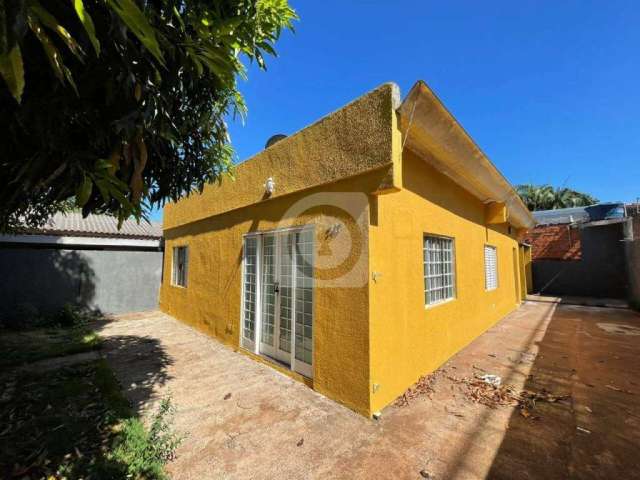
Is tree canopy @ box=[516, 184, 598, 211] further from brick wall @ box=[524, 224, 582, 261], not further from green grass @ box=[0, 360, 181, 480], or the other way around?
green grass @ box=[0, 360, 181, 480]

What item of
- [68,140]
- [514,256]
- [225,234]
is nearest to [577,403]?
[68,140]

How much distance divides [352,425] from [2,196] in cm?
481

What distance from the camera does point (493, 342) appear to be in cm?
736

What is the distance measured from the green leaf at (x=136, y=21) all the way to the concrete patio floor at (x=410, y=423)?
3.70 metres

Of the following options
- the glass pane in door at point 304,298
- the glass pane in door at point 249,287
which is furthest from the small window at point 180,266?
the glass pane in door at point 304,298

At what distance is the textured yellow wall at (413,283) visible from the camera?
4129mm

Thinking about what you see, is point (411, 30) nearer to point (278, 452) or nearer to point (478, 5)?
point (478, 5)

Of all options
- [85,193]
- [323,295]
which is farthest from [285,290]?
[85,193]

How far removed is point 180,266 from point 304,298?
24.7 feet

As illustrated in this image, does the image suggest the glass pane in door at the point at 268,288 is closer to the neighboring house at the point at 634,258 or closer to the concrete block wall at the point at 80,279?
the concrete block wall at the point at 80,279

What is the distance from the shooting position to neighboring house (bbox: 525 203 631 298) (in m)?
15.3

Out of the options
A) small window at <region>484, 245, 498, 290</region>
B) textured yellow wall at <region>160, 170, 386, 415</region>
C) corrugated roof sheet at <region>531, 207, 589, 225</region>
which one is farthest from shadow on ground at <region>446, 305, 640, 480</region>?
corrugated roof sheet at <region>531, 207, 589, 225</region>

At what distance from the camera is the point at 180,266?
10.8 m

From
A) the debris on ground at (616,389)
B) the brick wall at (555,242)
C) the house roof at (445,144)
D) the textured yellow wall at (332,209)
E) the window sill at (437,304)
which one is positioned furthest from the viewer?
the brick wall at (555,242)
